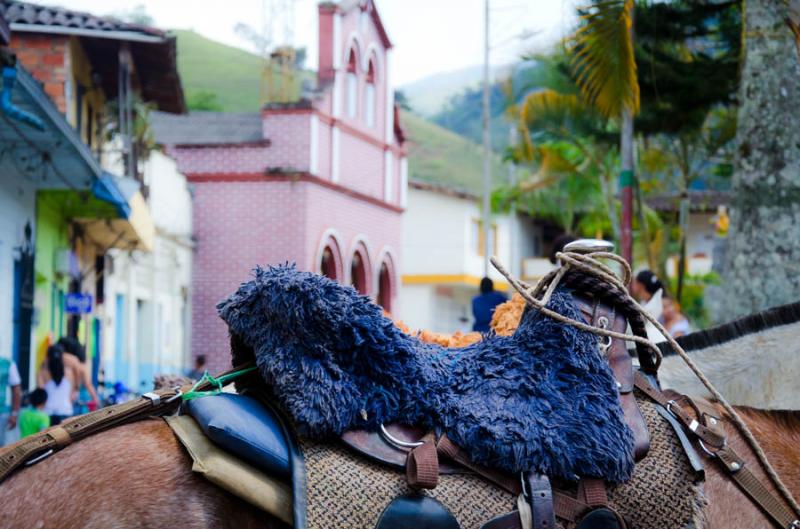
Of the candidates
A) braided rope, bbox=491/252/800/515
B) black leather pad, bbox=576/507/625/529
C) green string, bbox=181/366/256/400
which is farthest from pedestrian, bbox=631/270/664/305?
green string, bbox=181/366/256/400

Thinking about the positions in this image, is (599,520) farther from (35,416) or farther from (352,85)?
(352,85)

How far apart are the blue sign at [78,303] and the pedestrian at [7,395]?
89.0 inches

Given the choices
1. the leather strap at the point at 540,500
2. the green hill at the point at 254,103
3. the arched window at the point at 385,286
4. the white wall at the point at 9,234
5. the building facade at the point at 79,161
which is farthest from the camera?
the green hill at the point at 254,103

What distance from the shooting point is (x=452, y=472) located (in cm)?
280

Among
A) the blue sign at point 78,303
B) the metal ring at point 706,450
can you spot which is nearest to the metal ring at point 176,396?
the metal ring at point 706,450

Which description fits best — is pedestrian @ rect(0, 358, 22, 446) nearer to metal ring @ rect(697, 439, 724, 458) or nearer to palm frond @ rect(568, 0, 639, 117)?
palm frond @ rect(568, 0, 639, 117)

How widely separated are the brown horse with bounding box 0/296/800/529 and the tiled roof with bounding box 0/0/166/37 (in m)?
11.9

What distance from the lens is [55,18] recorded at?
13750mm

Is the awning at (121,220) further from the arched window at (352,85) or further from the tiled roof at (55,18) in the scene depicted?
the arched window at (352,85)

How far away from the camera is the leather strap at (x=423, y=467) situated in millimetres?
2697

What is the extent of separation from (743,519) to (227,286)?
2109 cm

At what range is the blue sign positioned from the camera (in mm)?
14086

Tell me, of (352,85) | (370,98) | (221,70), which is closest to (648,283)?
(352,85)

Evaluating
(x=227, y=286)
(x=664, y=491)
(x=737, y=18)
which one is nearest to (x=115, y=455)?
(x=664, y=491)
